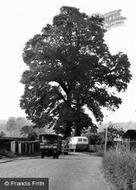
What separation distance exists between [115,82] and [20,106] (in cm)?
1253

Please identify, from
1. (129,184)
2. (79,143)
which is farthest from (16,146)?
(129,184)

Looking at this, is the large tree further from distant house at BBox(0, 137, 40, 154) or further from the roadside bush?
the roadside bush

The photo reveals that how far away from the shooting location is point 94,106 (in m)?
76.2

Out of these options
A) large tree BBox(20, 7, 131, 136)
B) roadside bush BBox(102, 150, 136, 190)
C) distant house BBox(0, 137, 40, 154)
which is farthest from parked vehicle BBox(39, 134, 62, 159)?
roadside bush BBox(102, 150, 136, 190)

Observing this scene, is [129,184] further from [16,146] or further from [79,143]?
[79,143]

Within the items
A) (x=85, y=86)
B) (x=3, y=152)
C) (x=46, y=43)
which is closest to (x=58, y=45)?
(x=46, y=43)

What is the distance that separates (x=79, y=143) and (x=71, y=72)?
8.69 meters

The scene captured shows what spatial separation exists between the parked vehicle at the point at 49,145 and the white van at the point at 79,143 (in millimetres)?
20018

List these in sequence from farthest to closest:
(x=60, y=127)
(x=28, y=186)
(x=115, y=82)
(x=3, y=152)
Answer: (x=115, y=82) → (x=60, y=127) → (x=3, y=152) → (x=28, y=186)

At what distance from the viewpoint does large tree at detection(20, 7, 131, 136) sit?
74.0 m

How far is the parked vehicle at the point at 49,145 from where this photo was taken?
5125 centimetres

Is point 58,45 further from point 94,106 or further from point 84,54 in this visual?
point 94,106

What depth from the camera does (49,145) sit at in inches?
2039

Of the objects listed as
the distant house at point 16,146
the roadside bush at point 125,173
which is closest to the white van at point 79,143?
the distant house at point 16,146
